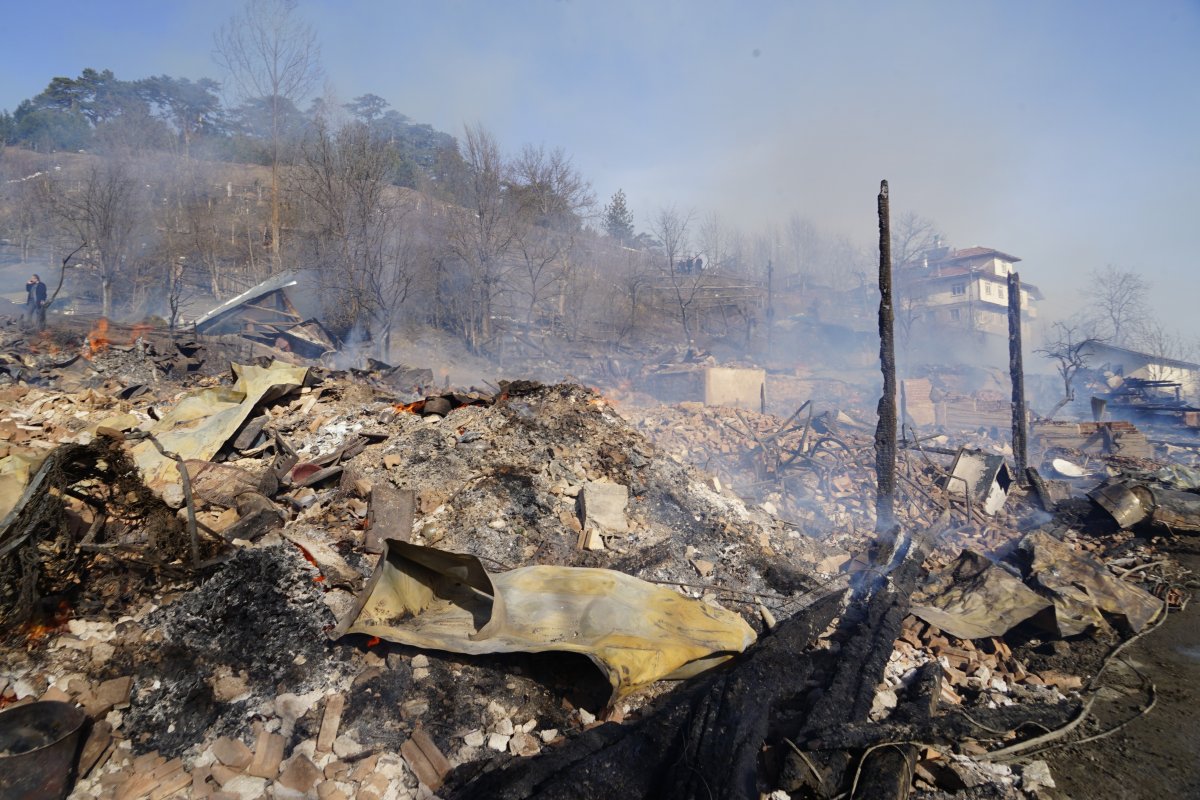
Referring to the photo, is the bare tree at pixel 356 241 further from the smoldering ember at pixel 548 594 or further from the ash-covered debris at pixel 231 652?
the ash-covered debris at pixel 231 652

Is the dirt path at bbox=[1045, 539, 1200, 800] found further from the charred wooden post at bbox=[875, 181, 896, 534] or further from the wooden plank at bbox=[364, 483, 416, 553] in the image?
the wooden plank at bbox=[364, 483, 416, 553]

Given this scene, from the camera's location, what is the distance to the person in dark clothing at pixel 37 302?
13815 millimetres

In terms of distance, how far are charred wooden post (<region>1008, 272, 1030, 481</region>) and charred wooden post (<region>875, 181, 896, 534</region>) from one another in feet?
13.4

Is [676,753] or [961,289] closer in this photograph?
[676,753]

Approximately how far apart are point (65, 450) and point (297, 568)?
1692mm

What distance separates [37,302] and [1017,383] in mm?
22203

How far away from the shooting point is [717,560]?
584cm

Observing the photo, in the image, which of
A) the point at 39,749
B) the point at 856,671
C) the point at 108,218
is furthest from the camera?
the point at 108,218

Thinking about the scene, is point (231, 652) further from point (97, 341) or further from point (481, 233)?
point (481, 233)

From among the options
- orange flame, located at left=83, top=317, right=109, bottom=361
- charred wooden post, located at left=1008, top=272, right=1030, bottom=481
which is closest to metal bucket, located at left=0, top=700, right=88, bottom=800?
orange flame, located at left=83, top=317, right=109, bottom=361

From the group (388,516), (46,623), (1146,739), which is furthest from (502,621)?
(1146,739)

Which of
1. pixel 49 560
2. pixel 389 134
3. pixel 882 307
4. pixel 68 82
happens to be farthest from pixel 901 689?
pixel 68 82

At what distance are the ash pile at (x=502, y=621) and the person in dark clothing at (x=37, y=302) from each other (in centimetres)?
937

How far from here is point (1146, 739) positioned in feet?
12.5
